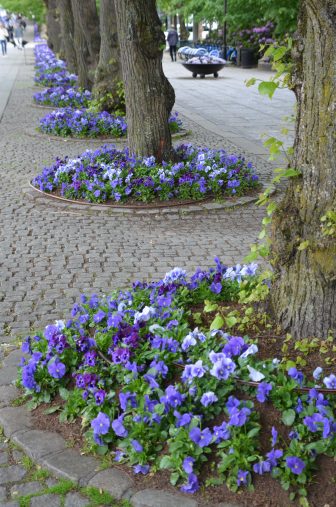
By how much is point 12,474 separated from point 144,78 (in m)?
6.56

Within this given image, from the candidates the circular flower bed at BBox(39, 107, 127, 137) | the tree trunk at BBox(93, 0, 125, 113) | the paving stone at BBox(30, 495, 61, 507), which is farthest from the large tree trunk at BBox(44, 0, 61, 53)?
the paving stone at BBox(30, 495, 61, 507)

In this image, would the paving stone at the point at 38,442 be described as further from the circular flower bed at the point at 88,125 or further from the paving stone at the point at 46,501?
the circular flower bed at the point at 88,125

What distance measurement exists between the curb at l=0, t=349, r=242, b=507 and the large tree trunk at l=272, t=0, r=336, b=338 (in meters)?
1.19

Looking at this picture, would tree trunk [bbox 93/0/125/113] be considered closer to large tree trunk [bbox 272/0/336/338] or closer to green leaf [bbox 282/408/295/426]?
large tree trunk [bbox 272/0/336/338]

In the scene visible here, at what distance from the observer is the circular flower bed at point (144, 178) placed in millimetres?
8289

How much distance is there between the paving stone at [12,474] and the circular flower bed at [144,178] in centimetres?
511

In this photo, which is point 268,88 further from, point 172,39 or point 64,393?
point 172,39

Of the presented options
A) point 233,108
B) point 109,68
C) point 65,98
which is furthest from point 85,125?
point 233,108

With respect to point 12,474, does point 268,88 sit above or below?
above

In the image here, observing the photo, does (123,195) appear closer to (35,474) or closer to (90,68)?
(35,474)

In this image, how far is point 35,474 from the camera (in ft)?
10.8

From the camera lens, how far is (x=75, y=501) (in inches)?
122

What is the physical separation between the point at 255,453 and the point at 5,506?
112 cm


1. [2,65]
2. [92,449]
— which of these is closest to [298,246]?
[92,449]
